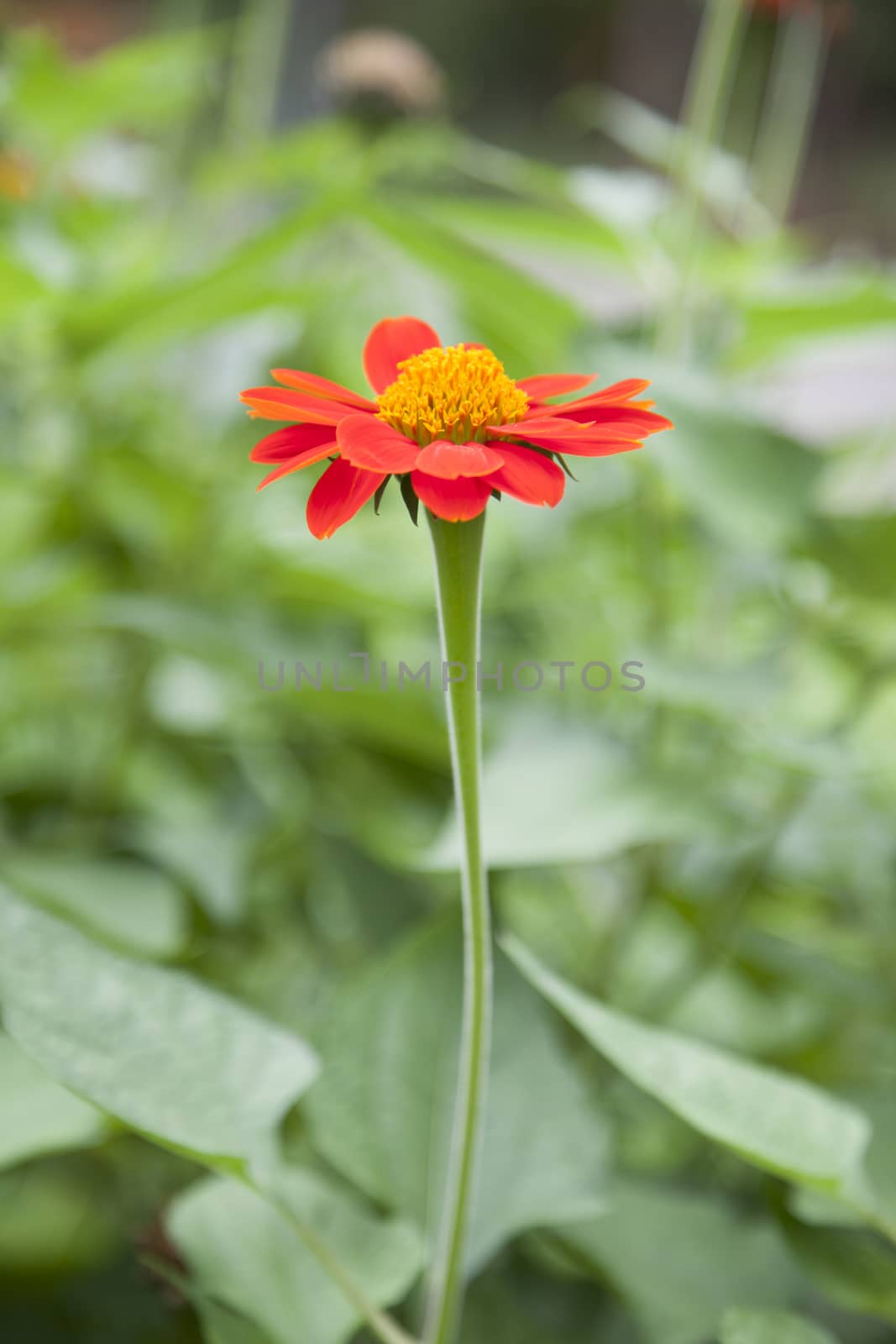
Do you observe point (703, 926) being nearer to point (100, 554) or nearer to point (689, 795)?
point (689, 795)

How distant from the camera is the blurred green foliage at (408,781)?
195 millimetres

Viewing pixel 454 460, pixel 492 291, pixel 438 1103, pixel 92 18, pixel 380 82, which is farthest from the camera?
pixel 92 18

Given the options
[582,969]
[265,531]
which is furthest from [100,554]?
[582,969]

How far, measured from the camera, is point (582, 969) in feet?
1.07

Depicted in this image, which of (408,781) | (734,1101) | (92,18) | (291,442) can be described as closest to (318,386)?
(291,442)

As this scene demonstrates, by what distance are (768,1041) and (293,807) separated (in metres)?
0.16

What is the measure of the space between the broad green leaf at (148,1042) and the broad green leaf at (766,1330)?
8cm

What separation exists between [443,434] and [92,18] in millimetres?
1093

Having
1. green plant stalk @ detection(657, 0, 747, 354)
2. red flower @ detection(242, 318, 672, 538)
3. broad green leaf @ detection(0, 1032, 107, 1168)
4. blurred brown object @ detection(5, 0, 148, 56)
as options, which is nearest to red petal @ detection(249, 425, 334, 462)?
red flower @ detection(242, 318, 672, 538)

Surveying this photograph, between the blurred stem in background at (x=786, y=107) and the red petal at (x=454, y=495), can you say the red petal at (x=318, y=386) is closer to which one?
the red petal at (x=454, y=495)

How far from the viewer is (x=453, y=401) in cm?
14

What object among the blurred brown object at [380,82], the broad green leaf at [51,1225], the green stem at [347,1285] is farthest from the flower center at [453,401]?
the blurred brown object at [380,82]

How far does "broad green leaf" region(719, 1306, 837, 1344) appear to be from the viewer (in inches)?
6.8

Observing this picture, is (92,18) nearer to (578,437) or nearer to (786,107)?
(786,107)
